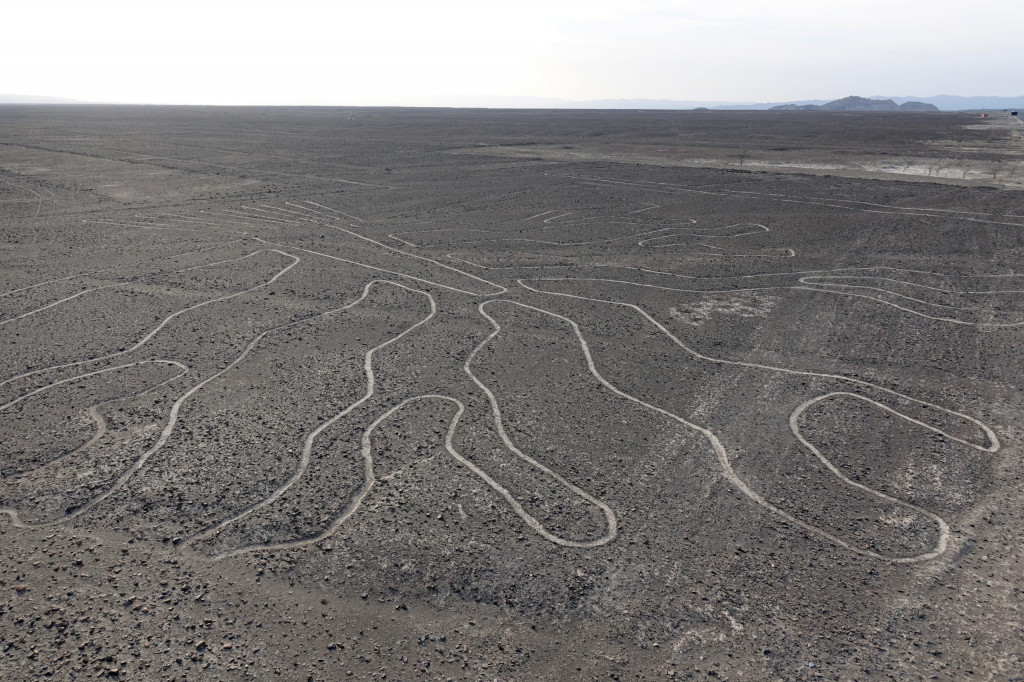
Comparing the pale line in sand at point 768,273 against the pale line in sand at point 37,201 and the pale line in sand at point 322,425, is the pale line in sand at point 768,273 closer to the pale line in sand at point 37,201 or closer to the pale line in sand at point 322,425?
the pale line in sand at point 322,425

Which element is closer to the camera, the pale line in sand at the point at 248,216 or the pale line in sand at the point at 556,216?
the pale line in sand at the point at 248,216

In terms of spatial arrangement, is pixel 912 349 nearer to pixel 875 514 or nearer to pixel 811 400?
pixel 811 400

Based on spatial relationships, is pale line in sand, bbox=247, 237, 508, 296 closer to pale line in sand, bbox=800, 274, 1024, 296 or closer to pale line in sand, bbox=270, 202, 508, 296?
pale line in sand, bbox=270, 202, 508, 296

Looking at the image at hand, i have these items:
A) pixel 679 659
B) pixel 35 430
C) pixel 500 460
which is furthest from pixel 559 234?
pixel 679 659

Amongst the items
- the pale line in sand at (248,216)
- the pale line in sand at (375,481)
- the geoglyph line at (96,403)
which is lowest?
the pale line in sand at (375,481)

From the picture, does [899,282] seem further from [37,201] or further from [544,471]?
[37,201]

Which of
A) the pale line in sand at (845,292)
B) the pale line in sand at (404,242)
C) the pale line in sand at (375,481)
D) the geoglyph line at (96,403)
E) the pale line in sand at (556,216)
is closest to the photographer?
the pale line in sand at (375,481)

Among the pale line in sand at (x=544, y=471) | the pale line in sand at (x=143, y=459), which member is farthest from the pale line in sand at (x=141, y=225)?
the pale line in sand at (x=544, y=471)

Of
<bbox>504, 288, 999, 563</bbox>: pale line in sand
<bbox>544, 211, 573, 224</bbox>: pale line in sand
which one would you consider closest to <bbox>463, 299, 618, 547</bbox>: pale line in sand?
<bbox>504, 288, 999, 563</bbox>: pale line in sand
